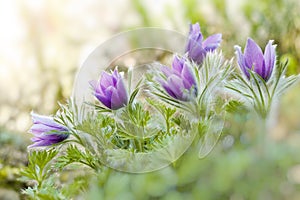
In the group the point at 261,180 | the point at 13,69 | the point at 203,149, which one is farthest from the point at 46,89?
the point at 203,149

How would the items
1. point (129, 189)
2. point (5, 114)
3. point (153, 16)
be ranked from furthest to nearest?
point (153, 16)
point (5, 114)
point (129, 189)

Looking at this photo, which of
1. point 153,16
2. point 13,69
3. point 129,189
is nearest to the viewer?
point 129,189

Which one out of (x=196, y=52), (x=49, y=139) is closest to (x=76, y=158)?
(x=49, y=139)

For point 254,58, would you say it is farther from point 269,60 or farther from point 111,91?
point 111,91

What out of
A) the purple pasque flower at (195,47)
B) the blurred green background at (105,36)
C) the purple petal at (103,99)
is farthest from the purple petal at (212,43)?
the blurred green background at (105,36)

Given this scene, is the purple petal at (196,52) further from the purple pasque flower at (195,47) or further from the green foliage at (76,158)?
the green foliage at (76,158)

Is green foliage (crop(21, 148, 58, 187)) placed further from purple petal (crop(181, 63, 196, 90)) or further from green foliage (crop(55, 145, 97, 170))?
purple petal (crop(181, 63, 196, 90))

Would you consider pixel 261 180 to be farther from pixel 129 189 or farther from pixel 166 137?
pixel 166 137
